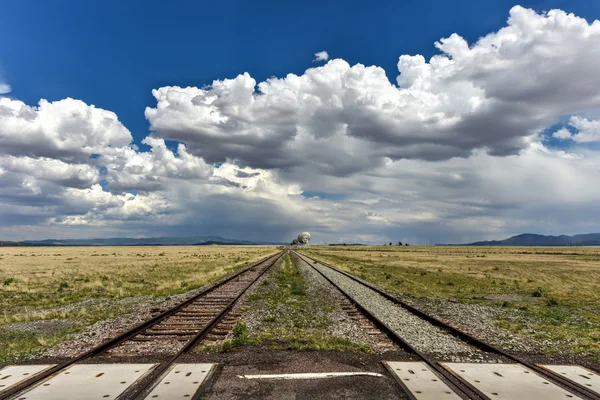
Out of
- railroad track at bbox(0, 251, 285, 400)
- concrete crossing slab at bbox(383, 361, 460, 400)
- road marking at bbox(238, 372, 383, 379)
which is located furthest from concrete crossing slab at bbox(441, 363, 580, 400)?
railroad track at bbox(0, 251, 285, 400)

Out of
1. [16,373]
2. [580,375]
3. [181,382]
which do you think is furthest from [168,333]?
[580,375]

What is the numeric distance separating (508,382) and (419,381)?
5.36ft

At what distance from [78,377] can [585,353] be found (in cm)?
1115

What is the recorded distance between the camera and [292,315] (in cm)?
1372

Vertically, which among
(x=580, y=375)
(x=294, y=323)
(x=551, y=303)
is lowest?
(x=551, y=303)

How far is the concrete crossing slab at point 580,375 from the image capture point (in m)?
6.93

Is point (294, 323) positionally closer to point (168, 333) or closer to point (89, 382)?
point (168, 333)

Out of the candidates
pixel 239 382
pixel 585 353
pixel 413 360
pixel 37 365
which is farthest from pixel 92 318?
pixel 585 353

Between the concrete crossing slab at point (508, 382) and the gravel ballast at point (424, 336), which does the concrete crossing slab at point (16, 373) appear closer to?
the concrete crossing slab at point (508, 382)

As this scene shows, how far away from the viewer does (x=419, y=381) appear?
684cm

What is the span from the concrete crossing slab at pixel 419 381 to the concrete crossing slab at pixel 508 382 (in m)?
0.56

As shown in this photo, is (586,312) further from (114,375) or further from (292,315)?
(114,375)

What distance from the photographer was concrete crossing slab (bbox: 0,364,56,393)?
6.62m

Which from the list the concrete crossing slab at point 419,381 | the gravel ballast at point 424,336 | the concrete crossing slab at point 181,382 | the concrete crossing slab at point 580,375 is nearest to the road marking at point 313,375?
the concrete crossing slab at point 419,381
